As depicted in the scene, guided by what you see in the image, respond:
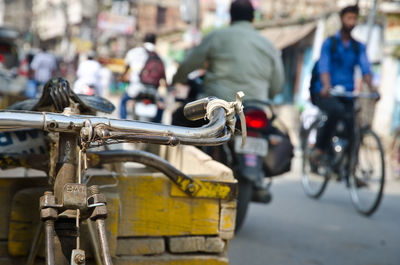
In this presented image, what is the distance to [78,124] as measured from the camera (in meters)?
1.63

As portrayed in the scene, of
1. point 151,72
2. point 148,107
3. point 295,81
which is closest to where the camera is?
point 148,107

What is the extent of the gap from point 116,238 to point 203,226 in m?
0.42

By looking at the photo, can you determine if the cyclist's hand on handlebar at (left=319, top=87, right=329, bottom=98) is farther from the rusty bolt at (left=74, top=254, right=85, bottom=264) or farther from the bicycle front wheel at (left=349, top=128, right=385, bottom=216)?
the rusty bolt at (left=74, top=254, right=85, bottom=264)

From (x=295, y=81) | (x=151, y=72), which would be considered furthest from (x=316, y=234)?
(x=295, y=81)

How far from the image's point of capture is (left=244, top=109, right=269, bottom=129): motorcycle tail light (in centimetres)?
445

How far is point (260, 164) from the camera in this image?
4.54 m

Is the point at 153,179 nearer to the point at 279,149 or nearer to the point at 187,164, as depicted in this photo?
the point at 187,164

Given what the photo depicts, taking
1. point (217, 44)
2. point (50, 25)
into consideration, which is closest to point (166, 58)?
point (50, 25)

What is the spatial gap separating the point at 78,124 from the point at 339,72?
514 centimetres

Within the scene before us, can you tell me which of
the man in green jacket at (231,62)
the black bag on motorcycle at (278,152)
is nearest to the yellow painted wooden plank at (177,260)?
the black bag on motorcycle at (278,152)

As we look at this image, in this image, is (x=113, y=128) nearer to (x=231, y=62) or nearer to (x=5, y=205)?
(x=5, y=205)

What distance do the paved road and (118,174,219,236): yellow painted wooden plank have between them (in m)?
1.42

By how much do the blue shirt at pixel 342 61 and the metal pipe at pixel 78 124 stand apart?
15.5 ft

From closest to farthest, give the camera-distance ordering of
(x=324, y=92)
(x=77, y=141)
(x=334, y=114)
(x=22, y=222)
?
(x=77, y=141)
(x=22, y=222)
(x=324, y=92)
(x=334, y=114)
